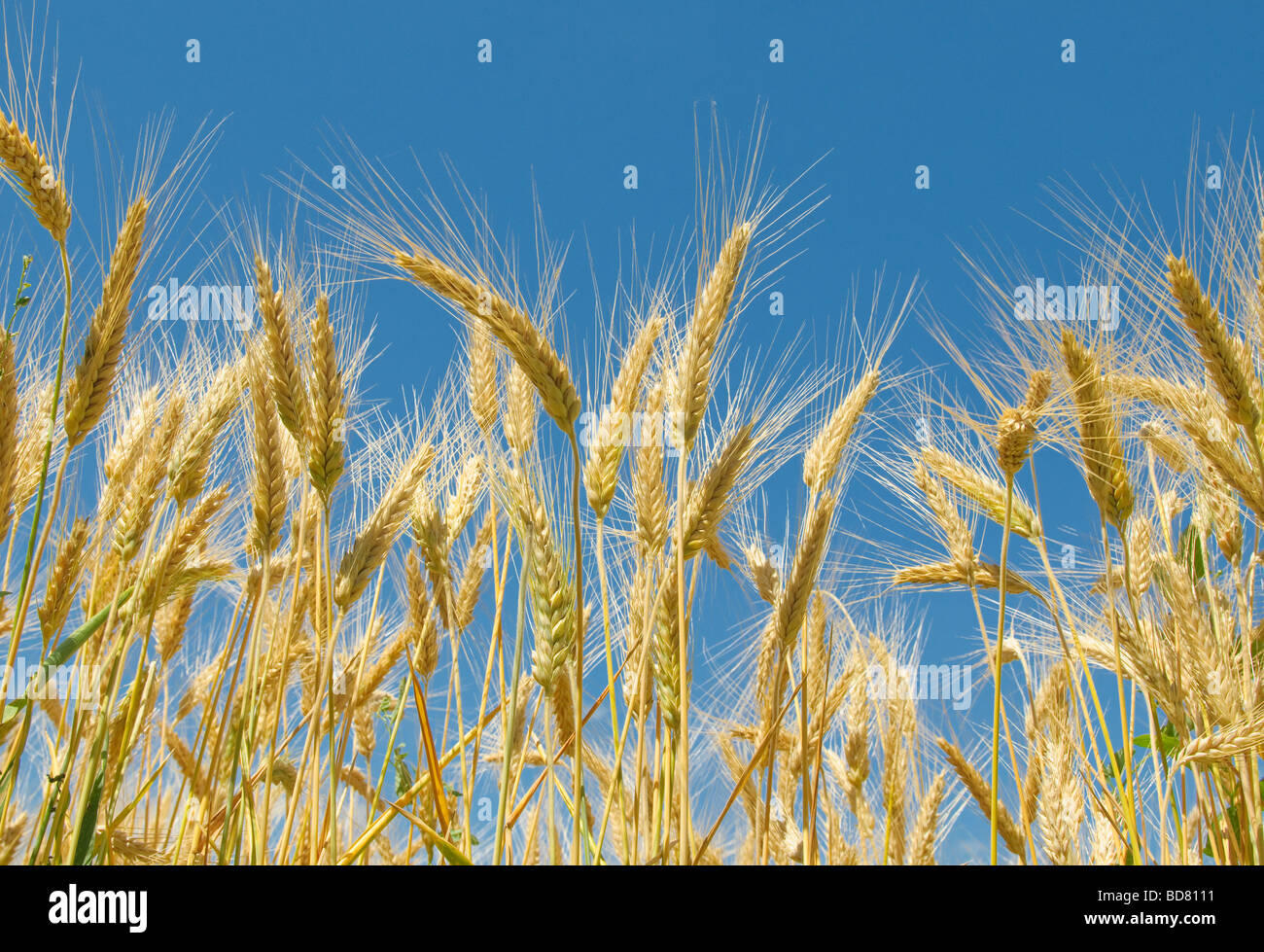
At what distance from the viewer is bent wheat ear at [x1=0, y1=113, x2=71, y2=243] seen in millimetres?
2090

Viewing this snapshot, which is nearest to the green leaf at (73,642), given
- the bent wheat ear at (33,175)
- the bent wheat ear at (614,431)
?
the bent wheat ear at (33,175)

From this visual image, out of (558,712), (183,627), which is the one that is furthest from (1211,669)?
(183,627)

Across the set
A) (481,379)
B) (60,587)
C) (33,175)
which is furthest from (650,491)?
(33,175)

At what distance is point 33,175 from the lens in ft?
6.90

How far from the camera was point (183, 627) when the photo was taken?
10.4ft

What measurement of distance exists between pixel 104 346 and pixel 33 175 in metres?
0.44

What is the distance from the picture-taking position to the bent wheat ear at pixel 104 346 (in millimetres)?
2031

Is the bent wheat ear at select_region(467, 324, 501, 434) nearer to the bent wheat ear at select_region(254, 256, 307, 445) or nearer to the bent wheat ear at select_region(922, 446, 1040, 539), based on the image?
the bent wheat ear at select_region(254, 256, 307, 445)

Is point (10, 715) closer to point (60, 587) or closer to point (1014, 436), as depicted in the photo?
point (60, 587)

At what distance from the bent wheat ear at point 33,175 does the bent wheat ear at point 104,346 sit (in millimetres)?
141

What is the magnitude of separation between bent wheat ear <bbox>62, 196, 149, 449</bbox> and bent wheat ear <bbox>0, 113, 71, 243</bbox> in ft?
0.46

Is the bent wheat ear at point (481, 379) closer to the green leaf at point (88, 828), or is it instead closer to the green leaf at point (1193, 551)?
the green leaf at point (88, 828)
